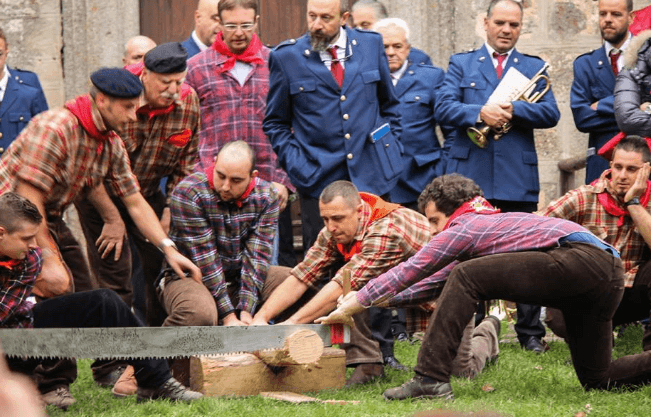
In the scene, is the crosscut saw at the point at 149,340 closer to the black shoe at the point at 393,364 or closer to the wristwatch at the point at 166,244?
the wristwatch at the point at 166,244

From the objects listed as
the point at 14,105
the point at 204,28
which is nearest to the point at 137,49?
the point at 204,28

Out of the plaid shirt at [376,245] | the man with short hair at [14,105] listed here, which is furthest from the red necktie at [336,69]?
the man with short hair at [14,105]

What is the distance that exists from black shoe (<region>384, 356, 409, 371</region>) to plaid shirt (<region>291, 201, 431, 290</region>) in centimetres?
70

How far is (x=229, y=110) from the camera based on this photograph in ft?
24.9

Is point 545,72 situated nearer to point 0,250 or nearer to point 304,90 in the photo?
point 304,90

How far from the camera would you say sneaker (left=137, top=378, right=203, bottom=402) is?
5.63 m

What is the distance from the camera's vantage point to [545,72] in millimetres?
7770

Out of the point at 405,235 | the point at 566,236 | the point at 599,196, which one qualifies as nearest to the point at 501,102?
the point at 599,196

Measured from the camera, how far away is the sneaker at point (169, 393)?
5.63 m

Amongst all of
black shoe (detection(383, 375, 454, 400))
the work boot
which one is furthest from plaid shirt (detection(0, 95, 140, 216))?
black shoe (detection(383, 375, 454, 400))

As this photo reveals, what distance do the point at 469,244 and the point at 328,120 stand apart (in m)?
2.02

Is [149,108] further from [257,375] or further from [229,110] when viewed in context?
[257,375]

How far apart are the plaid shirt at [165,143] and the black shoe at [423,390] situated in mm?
2434

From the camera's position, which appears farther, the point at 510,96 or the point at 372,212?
the point at 510,96
